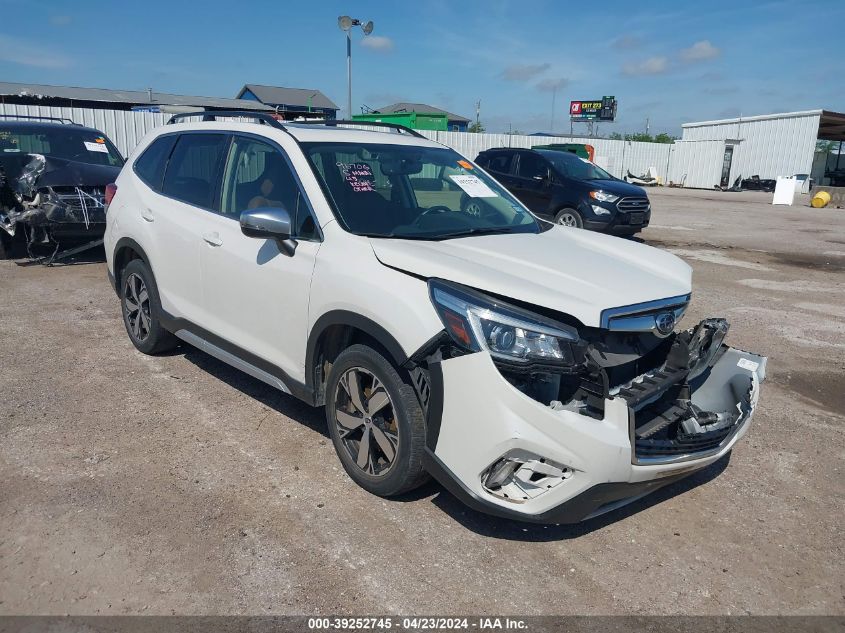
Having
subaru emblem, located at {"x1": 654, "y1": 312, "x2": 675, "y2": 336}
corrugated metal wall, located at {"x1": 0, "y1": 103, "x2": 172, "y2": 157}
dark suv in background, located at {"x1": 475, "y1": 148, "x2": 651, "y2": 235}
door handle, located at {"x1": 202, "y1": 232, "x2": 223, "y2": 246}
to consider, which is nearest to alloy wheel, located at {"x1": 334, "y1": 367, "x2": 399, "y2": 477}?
subaru emblem, located at {"x1": 654, "y1": 312, "x2": 675, "y2": 336}

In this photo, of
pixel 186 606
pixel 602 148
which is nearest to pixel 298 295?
pixel 186 606

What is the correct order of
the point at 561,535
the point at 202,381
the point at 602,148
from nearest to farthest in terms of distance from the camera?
1. the point at 561,535
2. the point at 202,381
3. the point at 602,148

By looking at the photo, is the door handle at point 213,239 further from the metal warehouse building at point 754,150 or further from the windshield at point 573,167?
the metal warehouse building at point 754,150

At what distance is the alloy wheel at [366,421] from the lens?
336cm

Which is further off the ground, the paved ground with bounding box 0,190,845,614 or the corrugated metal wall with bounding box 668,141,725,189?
the corrugated metal wall with bounding box 668,141,725,189

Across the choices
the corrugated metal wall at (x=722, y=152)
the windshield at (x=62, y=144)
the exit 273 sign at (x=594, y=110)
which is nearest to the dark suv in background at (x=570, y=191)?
the windshield at (x=62, y=144)

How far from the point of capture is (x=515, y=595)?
2.86 metres

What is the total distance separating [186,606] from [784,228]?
19.2 metres

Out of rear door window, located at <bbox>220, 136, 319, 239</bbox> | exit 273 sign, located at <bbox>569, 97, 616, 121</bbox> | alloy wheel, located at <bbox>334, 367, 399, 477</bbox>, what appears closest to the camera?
alloy wheel, located at <bbox>334, 367, 399, 477</bbox>

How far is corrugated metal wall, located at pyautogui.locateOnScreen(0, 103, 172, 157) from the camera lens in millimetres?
18703

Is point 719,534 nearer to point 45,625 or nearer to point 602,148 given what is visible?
point 45,625

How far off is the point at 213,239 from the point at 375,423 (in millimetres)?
1823

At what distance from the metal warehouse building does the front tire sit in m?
40.7

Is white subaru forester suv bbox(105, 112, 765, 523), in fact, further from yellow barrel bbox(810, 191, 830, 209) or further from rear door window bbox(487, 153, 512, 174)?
yellow barrel bbox(810, 191, 830, 209)
